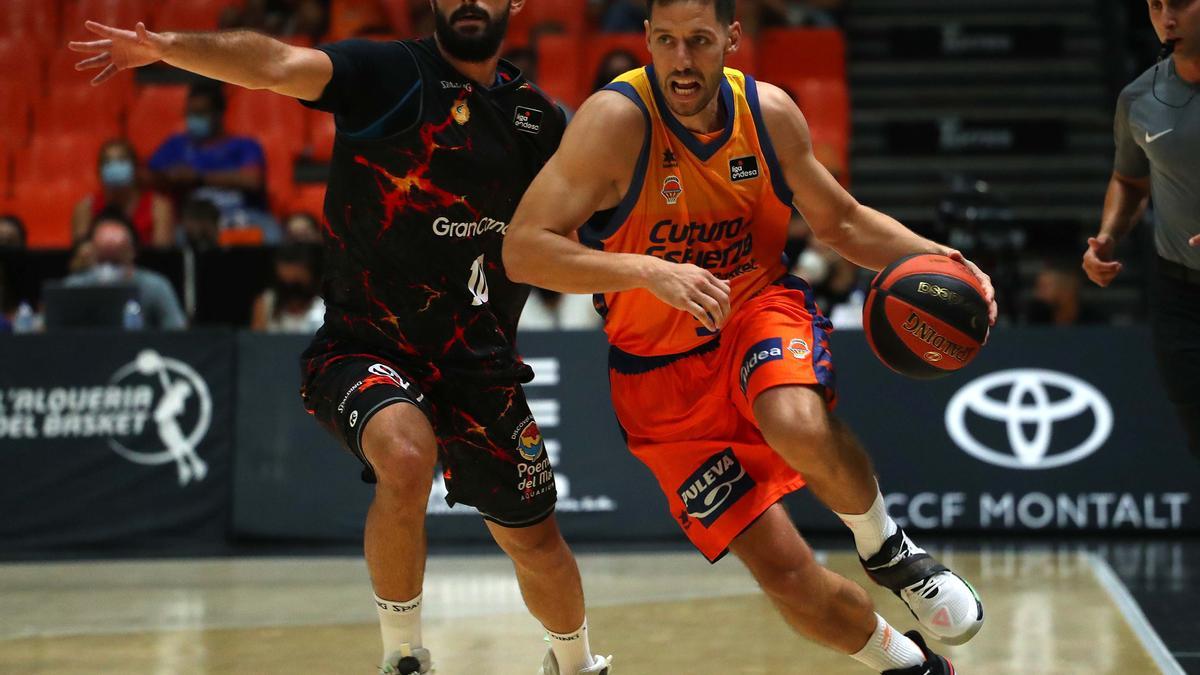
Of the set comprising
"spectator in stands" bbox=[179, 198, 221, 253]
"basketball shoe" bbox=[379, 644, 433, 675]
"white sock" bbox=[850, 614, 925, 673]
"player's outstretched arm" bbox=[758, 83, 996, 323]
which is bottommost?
"basketball shoe" bbox=[379, 644, 433, 675]

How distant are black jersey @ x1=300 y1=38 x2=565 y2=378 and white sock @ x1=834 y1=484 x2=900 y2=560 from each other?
49.7 inches

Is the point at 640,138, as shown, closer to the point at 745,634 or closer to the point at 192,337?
the point at 745,634

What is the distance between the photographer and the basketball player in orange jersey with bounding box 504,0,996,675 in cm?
410

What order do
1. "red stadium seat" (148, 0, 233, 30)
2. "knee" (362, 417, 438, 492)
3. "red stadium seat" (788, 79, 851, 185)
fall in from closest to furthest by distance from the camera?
"knee" (362, 417, 438, 492)
"red stadium seat" (788, 79, 851, 185)
"red stadium seat" (148, 0, 233, 30)

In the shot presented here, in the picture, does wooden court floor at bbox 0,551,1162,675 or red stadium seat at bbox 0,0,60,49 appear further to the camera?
red stadium seat at bbox 0,0,60,49

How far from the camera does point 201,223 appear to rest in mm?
9875

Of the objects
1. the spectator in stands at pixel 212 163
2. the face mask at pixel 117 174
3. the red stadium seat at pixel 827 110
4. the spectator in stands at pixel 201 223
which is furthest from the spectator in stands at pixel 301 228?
the red stadium seat at pixel 827 110

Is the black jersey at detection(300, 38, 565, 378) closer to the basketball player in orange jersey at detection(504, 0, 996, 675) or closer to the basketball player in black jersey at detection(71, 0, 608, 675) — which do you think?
the basketball player in black jersey at detection(71, 0, 608, 675)

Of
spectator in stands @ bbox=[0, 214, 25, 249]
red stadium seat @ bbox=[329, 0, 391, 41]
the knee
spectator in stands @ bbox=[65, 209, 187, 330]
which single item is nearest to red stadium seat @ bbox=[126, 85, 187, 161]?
red stadium seat @ bbox=[329, 0, 391, 41]

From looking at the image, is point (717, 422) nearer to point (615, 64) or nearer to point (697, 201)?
point (697, 201)

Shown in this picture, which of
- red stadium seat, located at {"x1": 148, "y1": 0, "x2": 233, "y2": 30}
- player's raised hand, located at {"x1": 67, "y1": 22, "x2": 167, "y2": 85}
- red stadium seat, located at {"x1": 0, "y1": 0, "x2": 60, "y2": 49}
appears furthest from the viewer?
red stadium seat, located at {"x1": 0, "y1": 0, "x2": 60, "y2": 49}

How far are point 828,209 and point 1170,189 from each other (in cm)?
143

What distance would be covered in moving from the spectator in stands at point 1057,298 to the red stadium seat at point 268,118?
238 inches

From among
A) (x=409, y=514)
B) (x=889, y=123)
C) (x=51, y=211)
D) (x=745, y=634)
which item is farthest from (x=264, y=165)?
(x=409, y=514)
